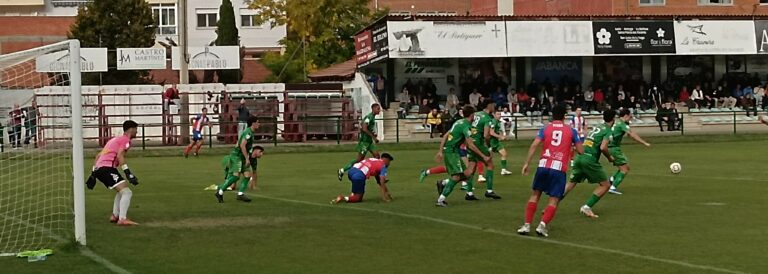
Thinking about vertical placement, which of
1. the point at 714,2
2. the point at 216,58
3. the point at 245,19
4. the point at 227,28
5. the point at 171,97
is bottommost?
the point at 171,97

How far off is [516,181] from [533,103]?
82.4 feet

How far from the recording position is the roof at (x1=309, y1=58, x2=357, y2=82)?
183 ft

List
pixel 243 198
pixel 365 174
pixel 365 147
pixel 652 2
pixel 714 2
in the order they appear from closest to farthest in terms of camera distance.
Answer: pixel 365 174 < pixel 243 198 < pixel 365 147 < pixel 652 2 < pixel 714 2

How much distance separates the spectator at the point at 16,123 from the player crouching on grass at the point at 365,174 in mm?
6825

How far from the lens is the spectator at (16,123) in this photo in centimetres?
2292

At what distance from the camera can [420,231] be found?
15773 mm

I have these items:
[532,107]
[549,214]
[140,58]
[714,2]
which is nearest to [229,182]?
[549,214]

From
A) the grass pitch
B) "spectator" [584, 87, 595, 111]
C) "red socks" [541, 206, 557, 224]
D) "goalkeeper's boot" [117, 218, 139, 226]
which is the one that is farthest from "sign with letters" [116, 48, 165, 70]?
"red socks" [541, 206, 557, 224]

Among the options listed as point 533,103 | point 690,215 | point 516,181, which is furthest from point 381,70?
point 690,215

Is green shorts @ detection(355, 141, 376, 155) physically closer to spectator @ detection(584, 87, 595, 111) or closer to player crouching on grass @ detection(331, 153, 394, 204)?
player crouching on grass @ detection(331, 153, 394, 204)

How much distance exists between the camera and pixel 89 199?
22.0 m

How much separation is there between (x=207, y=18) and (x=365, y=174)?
2576 inches

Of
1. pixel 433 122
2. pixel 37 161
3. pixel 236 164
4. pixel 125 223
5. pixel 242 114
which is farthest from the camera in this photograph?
pixel 433 122

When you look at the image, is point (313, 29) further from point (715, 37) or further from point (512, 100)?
point (715, 37)
